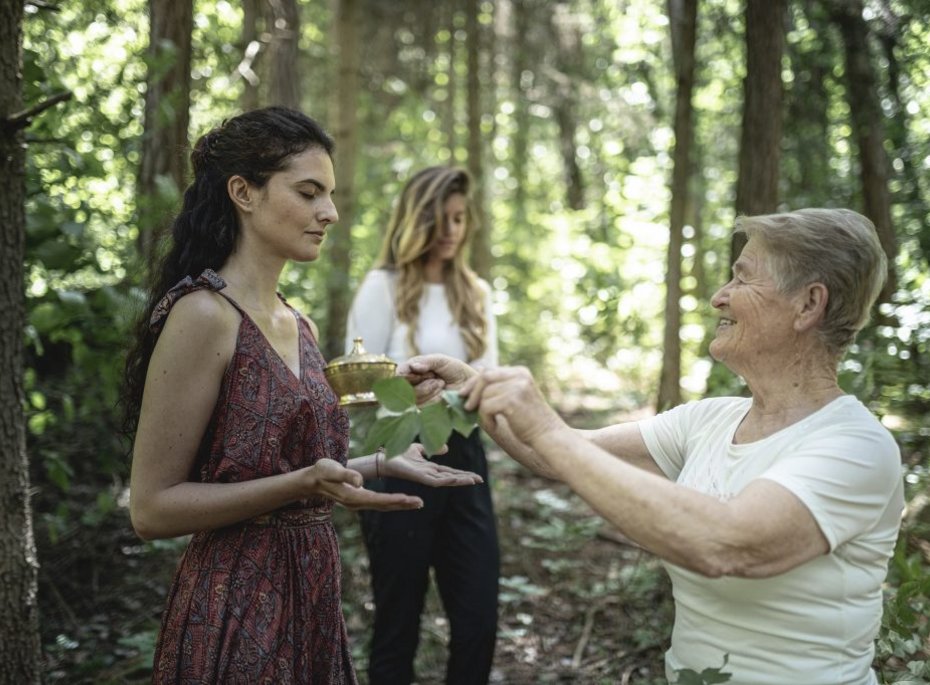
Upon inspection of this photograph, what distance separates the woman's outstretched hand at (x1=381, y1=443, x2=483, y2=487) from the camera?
7.66 ft

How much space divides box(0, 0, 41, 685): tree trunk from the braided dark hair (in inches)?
34.4

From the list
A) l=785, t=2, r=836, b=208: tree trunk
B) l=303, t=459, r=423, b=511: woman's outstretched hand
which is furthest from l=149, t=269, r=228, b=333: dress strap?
l=785, t=2, r=836, b=208: tree trunk

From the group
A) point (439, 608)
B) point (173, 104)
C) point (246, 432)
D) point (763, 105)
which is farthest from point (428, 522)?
point (763, 105)

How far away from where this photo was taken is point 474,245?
38.8ft

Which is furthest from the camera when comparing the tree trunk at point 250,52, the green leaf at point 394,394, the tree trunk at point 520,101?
the tree trunk at point 520,101

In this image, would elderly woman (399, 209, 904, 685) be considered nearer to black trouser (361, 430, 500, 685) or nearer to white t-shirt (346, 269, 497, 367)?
black trouser (361, 430, 500, 685)

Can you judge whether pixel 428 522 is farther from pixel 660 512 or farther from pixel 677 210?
pixel 677 210

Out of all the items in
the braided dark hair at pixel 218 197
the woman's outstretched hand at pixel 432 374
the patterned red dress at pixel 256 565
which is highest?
the braided dark hair at pixel 218 197

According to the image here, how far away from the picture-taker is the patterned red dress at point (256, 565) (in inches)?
80.1

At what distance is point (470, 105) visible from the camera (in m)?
10.9

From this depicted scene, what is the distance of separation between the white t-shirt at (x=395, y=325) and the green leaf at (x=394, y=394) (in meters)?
1.95

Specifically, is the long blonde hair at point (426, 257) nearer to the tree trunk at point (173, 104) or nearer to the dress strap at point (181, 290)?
the tree trunk at point (173, 104)

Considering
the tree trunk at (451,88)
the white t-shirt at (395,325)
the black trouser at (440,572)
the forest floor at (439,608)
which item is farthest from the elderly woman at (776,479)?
the tree trunk at (451,88)

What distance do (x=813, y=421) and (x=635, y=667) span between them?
2648mm
